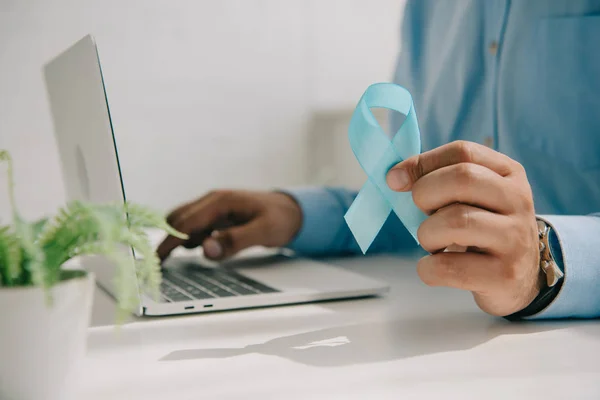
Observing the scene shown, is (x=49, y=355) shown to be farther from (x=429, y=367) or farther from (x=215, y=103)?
(x=215, y=103)

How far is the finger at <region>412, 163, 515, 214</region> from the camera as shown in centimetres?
55

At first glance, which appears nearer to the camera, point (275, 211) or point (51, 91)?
point (51, 91)

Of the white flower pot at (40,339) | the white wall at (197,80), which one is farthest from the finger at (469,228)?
the white wall at (197,80)

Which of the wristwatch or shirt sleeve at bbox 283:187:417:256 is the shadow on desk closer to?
the wristwatch

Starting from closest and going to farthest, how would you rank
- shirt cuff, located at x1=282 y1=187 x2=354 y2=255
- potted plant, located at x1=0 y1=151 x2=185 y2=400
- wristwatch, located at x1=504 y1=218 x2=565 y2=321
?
potted plant, located at x1=0 y1=151 x2=185 y2=400, wristwatch, located at x1=504 y1=218 x2=565 y2=321, shirt cuff, located at x1=282 y1=187 x2=354 y2=255

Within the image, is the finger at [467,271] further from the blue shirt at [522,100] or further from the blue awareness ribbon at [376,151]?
the blue shirt at [522,100]

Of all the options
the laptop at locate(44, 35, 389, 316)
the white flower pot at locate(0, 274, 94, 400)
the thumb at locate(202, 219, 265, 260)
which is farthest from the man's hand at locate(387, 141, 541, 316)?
the thumb at locate(202, 219, 265, 260)

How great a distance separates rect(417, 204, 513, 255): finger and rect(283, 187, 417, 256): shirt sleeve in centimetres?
49

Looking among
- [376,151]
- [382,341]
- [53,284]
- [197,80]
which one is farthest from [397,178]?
[197,80]

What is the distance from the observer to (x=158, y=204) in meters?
2.20

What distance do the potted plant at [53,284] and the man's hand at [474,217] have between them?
10.5 inches

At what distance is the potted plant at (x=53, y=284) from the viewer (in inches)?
13.6

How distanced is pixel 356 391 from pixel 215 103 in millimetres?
1929

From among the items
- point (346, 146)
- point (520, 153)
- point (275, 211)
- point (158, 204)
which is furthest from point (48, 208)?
point (520, 153)
